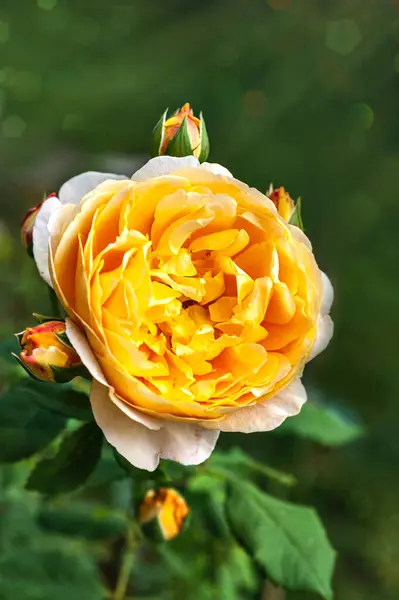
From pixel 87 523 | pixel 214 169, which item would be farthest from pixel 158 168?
pixel 87 523

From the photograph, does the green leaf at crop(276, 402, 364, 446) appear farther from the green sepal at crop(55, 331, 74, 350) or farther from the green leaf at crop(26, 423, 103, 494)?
the green sepal at crop(55, 331, 74, 350)

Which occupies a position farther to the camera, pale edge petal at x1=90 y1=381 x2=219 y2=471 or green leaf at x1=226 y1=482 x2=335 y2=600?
green leaf at x1=226 y1=482 x2=335 y2=600

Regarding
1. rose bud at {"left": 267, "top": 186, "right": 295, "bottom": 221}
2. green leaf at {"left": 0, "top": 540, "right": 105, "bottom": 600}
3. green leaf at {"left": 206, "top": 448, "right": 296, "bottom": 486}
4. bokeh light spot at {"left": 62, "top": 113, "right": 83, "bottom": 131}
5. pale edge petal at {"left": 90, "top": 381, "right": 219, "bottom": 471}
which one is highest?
rose bud at {"left": 267, "top": 186, "right": 295, "bottom": 221}

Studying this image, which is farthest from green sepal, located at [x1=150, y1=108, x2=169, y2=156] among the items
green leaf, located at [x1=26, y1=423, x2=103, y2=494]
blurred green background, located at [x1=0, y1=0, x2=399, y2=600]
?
blurred green background, located at [x1=0, y1=0, x2=399, y2=600]

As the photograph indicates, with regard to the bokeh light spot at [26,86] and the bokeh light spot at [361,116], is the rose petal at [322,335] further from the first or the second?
the bokeh light spot at [26,86]

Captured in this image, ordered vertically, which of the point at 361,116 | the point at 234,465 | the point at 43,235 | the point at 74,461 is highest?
the point at 43,235

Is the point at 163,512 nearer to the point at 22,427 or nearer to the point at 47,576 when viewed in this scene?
the point at 22,427

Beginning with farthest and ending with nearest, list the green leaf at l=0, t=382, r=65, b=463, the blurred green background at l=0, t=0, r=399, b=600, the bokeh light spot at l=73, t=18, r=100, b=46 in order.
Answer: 1. the bokeh light spot at l=73, t=18, r=100, b=46
2. the blurred green background at l=0, t=0, r=399, b=600
3. the green leaf at l=0, t=382, r=65, b=463
